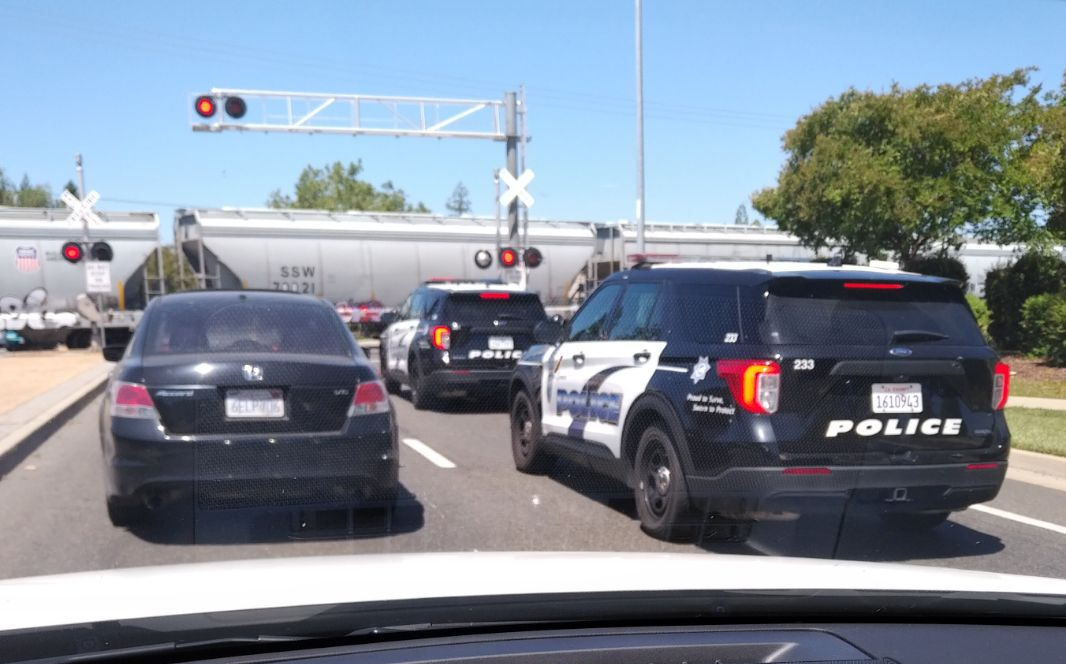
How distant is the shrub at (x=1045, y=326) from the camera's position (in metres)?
18.1

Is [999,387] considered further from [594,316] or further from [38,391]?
[38,391]

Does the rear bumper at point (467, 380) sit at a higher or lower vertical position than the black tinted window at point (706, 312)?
lower

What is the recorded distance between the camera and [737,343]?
20.8ft

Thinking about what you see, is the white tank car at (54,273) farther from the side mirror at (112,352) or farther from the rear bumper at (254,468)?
the rear bumper at (254,468)

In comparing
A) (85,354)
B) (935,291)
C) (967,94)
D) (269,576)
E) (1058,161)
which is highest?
(967,94)

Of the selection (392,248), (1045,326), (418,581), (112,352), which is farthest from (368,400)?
(392,248)

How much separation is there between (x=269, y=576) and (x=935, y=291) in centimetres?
498

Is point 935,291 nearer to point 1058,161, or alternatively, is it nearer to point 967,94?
point 1058,161

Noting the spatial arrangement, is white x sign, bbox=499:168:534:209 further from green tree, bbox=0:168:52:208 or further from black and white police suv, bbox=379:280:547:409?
green tree, bbox=0:168:52:208

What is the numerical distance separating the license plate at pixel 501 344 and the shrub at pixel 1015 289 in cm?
1164

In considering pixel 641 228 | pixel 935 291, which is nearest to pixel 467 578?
pixel 935 291

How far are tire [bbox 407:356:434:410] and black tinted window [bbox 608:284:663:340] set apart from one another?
6.95m

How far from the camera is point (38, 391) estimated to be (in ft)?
53.1

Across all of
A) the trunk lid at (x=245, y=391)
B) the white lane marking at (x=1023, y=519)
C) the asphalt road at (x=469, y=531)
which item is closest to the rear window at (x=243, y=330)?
the trunk lid at (x=245, y=391)
